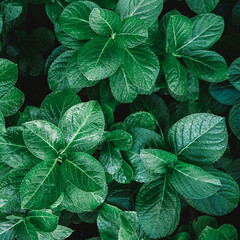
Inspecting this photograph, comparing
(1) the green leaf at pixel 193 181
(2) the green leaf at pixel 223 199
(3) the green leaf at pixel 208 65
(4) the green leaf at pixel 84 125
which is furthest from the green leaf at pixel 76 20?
(2) the green leaf at pixel 223 199

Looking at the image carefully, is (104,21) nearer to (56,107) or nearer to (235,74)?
(56,107)

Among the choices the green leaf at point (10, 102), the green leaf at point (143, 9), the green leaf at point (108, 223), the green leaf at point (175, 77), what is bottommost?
the green leaf at point (108, 223)

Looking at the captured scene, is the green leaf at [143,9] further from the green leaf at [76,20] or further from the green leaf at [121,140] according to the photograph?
the green leaf at [121,140]

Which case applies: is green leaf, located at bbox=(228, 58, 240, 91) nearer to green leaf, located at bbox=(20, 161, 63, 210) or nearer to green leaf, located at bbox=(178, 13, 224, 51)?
green leaf, located at bbox=(178, 13, 224, 51)

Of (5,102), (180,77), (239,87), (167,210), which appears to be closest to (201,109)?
(239,87)

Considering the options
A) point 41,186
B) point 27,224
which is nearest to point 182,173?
point 41,186

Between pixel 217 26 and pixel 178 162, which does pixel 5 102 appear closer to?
pixel 178 162
